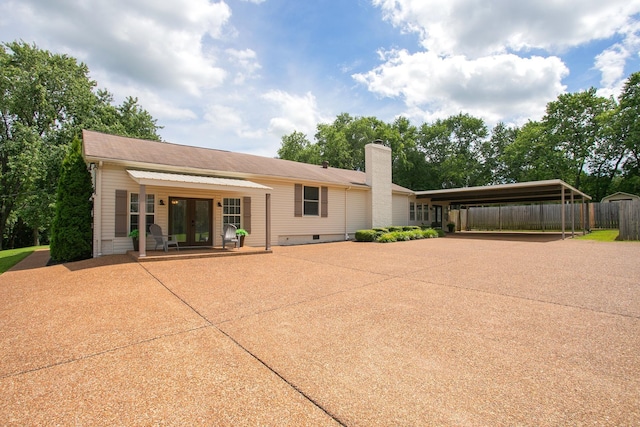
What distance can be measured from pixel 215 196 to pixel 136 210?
2.52 m

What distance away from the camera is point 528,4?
899 cm

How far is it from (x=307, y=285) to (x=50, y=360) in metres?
3.68

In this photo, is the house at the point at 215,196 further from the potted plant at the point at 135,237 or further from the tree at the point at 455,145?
the tree at the point at 455,145

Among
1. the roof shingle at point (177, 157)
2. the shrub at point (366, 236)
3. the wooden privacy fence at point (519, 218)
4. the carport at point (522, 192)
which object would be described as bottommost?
the shrub at point (366, 236)

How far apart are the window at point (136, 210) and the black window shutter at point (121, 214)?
24 centimetres

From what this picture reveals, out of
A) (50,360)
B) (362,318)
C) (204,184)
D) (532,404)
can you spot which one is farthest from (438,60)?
(50,360)

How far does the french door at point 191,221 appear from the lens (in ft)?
33.8

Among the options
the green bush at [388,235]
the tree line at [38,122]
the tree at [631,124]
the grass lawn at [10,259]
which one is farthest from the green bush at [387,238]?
the tree at [631,124]

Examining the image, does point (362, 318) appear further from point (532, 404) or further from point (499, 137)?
point (499, 137)

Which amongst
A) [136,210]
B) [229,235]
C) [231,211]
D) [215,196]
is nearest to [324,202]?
[231,211]

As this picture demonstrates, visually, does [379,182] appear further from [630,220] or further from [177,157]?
[630,220]

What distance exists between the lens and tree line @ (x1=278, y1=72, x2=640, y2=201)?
27766 millimetres

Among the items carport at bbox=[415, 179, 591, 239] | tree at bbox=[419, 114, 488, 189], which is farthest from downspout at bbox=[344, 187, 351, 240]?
tree at bbox=[419, 114, 488, 189]

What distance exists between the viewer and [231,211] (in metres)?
11.5
